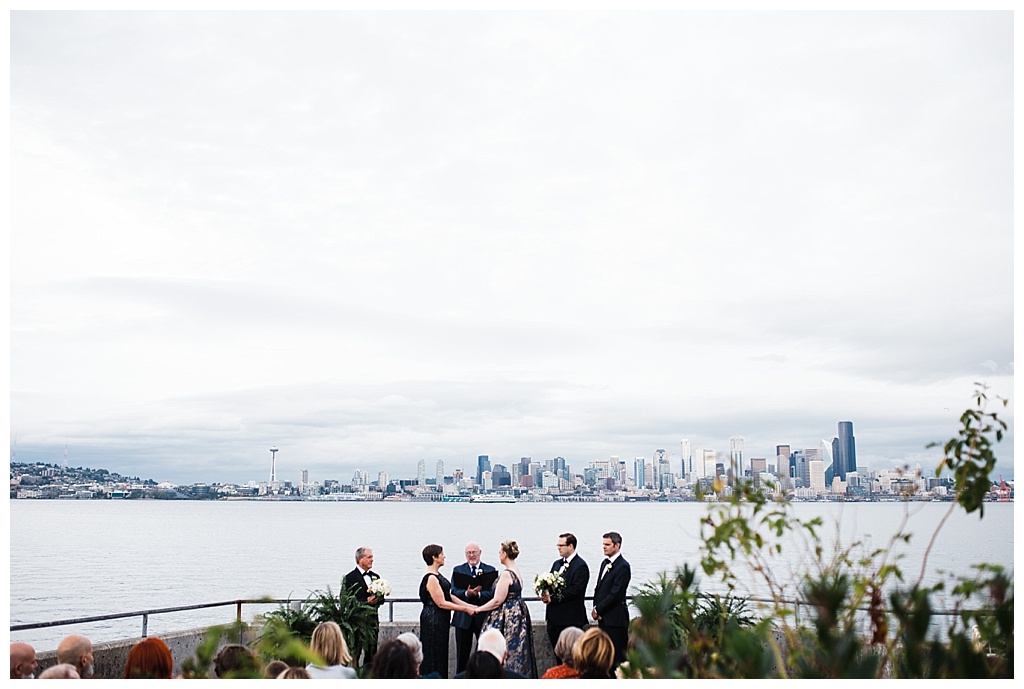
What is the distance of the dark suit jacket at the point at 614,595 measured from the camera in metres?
5.69

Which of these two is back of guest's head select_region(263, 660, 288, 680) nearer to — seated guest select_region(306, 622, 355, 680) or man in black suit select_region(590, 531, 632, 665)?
seated guest select_region(306, 622, 355, 680)

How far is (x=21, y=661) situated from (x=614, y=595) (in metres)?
3.34

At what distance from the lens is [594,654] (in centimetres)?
338

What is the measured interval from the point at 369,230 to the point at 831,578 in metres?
37.0

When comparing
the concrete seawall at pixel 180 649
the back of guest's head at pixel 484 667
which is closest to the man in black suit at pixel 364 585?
the concrete seawall at pixel 180 649

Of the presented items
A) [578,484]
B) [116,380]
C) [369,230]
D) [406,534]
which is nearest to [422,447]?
[406,534]

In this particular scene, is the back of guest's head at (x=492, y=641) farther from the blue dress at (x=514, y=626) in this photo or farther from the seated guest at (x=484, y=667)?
the blue dress at (x=514, y=626)

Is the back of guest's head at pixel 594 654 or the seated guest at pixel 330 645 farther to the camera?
the seated guest at pixel 330 645

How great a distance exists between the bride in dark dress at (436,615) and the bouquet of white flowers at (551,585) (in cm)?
48

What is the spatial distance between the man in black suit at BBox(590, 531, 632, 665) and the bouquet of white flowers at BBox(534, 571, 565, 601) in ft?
0.84

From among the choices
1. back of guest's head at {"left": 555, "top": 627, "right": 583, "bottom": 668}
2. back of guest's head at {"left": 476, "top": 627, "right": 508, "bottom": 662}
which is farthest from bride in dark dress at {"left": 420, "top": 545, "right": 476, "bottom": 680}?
back of guest's head at {"left": 555, "top": 627, "right": 583, "bottom": 668}

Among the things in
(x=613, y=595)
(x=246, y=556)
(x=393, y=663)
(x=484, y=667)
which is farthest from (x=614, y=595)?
(x=246, y=556)

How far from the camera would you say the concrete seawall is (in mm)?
5004

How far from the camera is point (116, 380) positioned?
90.5m
